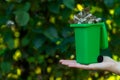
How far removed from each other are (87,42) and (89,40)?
0.04 ft

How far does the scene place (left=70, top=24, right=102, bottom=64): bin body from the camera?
5.55 ft

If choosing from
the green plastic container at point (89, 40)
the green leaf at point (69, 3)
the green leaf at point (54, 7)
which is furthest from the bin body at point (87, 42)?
the green leaf at point (54, 7)

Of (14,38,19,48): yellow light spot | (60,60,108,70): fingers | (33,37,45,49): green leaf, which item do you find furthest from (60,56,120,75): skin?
(14,38,19,48): yellow light spot

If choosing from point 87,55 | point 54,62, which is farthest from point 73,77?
point 87,55

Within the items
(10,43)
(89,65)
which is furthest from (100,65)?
(10,43)

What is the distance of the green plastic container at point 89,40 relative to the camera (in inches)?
66.6

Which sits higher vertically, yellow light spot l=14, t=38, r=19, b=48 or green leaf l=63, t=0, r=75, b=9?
green leaf l=63, t=0, r=75, b=9

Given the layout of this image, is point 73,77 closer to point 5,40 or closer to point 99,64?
point 5,40

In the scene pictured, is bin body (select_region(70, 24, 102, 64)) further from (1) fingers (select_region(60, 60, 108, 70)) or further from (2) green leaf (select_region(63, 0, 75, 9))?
(2) green leaf (select_region(63, 0, 75, 9))

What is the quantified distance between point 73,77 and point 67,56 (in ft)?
0.61

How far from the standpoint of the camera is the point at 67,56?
255cm

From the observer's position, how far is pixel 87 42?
170 cm

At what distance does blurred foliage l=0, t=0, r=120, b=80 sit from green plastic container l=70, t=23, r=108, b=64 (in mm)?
522

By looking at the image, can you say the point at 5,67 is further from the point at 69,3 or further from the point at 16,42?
the point at 69,3
